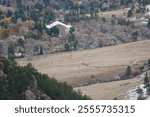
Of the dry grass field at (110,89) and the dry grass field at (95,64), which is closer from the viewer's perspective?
the dry grass field at (110,89)

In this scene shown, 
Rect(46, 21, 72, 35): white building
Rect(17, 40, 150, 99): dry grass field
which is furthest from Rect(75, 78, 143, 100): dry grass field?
Rect(46, 21, 72, 35): white building

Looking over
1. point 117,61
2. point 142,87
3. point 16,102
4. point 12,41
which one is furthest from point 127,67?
point 16,102

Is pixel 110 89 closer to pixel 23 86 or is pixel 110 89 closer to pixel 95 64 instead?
pixel 95 64

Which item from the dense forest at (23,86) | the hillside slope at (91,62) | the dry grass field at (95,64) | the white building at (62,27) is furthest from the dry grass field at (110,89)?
the white building at (62,27)

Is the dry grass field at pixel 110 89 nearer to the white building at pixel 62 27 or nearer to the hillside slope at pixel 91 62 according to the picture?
the hillside slope at pixel 91 62

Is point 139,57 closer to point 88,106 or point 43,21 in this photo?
point 43,21

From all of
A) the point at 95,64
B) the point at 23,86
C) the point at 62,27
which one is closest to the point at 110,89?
the point at 95,64

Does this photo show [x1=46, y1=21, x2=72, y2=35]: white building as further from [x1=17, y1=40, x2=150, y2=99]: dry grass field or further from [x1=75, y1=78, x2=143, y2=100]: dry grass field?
[x1=75, y1=78, x2=143, y2=100]: dry grass field

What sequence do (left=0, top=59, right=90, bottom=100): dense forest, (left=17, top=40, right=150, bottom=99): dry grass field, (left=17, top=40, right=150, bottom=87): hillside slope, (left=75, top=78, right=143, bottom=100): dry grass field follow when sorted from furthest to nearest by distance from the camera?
(left=17, top=40, right=150, bottom=87): hillside slope < (left=17, top=40, right=150, bottom=99): dry grass field < (left=75, top=78, right=143, bottom=100): dry grass field < (left=0, top=59, right=90, bottom=100): dense forest
